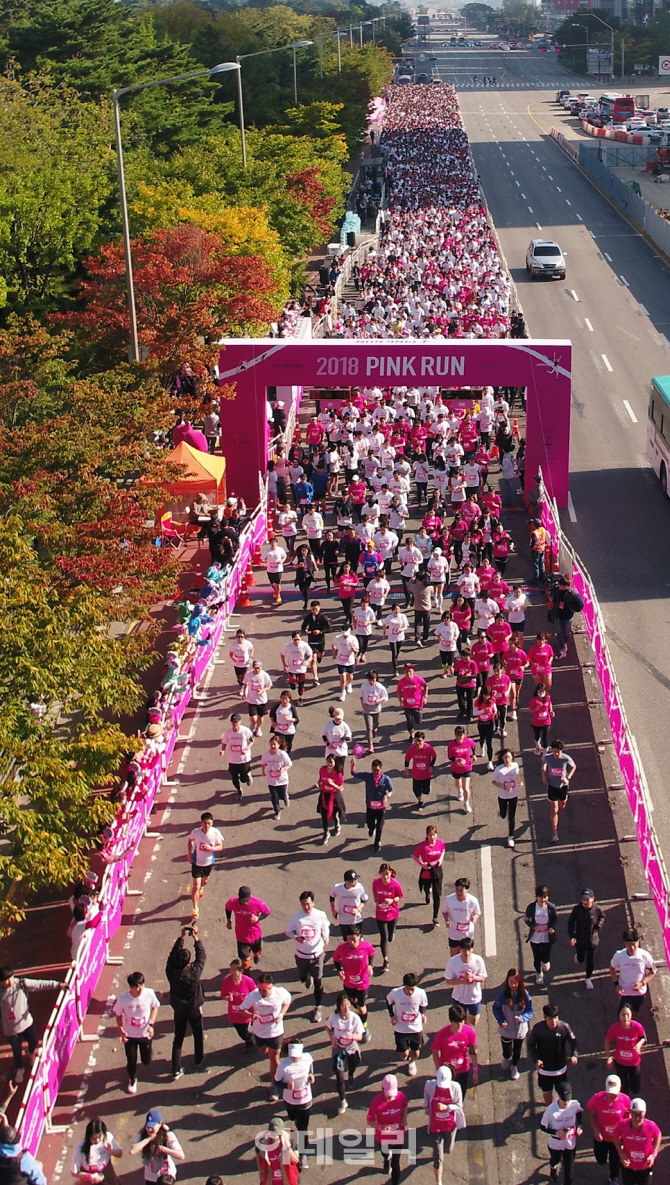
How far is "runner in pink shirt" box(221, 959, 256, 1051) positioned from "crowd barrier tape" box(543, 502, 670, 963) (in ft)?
13.4

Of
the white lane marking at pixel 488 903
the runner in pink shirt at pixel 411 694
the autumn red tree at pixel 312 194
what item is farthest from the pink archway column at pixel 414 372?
the autumn red tree at pixel 312 194

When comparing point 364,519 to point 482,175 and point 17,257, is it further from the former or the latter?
point 482,175

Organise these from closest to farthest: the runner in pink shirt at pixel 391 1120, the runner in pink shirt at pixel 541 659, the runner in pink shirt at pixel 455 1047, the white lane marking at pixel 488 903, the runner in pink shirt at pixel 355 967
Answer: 1. the runner in pink shirt at pixel 391 1120
2. the runner in pink shirt at pixel 455 1047
3. the runner in pink shirt at pixel 355 967
4. the white lane marking at pixel 488 903
5. the runner in pink shirt at pixel 541 659

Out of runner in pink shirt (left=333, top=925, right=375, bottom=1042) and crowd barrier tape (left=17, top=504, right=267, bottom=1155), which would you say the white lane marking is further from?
crowd barrier tape (left=17, top=504, right=267, bottom=1155)

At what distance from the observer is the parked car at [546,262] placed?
5456 cm

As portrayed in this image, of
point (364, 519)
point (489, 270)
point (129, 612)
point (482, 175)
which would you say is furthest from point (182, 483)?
point (482, 175)

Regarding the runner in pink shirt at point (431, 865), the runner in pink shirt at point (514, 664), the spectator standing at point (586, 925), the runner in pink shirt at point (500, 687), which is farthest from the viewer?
the runner in pink shirt at point (514, 664)

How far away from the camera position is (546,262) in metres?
54.6

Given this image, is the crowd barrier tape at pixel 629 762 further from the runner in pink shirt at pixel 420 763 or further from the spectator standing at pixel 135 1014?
the spectator standing at pixel 135 1014

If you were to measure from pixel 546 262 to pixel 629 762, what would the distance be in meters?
41.0

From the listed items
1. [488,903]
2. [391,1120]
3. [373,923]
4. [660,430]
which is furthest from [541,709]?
[660,430]

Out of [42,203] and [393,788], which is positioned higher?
[42,203]

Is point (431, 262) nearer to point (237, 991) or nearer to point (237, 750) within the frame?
point (237, 750)

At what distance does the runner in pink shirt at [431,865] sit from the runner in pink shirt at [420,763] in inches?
73.0
